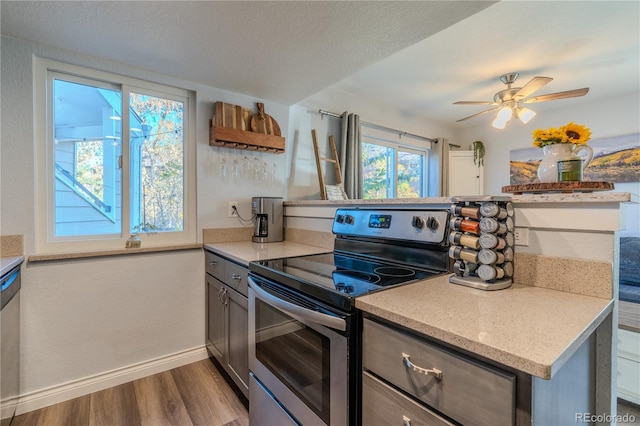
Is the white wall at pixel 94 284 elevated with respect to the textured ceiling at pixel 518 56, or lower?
lower

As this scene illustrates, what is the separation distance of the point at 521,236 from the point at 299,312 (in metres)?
0.88

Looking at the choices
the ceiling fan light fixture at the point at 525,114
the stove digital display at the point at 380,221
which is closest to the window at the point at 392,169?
the ceiling fan light fixture at the point at 525,114

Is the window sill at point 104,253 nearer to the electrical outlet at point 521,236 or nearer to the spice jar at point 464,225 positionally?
the spice jar at point 464,225

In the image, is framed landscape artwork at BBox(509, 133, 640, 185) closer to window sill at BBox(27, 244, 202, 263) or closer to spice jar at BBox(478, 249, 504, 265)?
spice jar at BBox(478, 249, 504, 265)

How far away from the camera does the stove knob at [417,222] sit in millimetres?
1335

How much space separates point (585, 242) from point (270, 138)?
2.05 meters

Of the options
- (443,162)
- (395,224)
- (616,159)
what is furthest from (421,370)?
(616,159)

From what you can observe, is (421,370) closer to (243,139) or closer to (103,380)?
(243,139)

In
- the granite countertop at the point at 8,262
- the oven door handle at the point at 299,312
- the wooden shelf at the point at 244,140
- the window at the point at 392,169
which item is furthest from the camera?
the window at the point at 392,169

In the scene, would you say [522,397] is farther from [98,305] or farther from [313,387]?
[98,305]

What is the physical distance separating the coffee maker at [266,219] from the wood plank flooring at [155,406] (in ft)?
3.32

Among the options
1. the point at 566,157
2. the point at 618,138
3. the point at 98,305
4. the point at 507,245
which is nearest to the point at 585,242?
the point at 507,245

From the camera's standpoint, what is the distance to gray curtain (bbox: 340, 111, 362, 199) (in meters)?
3.13

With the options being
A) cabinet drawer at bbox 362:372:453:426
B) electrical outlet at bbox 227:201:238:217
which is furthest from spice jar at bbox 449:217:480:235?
electrical outlet at bbox 227:201:238:217
